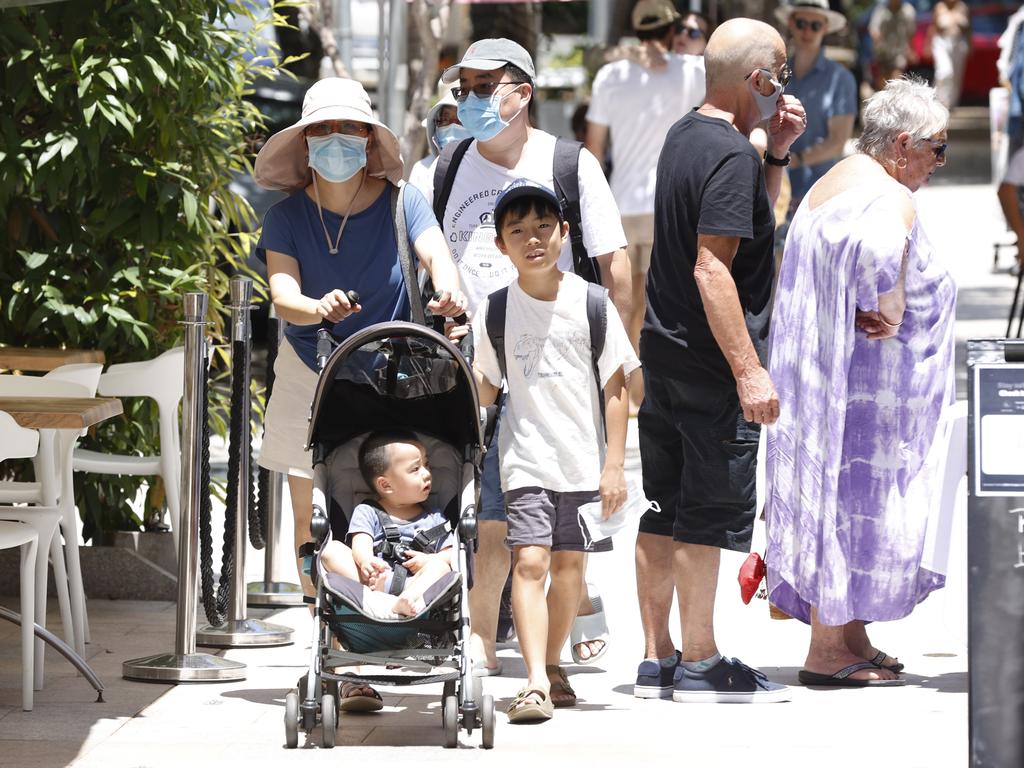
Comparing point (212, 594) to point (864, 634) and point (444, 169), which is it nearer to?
point (444, 169)

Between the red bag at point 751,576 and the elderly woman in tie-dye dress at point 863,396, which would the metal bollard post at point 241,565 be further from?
the elderly woman in tie-dye dress at point 863,396

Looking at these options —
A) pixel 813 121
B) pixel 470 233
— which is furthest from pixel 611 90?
pixel 470 233

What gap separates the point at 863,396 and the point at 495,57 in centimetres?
171

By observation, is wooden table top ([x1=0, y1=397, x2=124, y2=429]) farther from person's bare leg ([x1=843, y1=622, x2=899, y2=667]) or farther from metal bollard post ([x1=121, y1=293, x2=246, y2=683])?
person's bare leg ([x1=843, y1=622, x2=899, y2=667])

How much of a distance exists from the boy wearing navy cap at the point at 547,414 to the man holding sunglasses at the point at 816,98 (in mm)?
5819

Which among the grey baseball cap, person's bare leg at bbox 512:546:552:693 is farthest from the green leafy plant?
person's bare leg at bbox 512:546:552:693

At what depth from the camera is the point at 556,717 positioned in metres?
6.11

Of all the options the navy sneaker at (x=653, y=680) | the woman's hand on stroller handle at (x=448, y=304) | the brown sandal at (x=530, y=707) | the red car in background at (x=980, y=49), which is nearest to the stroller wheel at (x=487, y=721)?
the brown sandal at (x=530, y=707)

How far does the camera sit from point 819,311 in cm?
645

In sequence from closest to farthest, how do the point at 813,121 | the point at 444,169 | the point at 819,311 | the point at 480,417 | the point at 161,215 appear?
the point at 480,417 → the point at 819,311 → the point at 444,169 → the point at 161,215 → the point at 813,121

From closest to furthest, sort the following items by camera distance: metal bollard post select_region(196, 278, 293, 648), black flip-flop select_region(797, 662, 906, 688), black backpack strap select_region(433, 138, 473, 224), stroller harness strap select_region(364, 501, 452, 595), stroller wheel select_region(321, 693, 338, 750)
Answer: stroller wheel select_region(321, 693, 338, 750) < stroller harness strap select_region(364, 501, 452, 595) < black flip-flop select_region(797, 662, 906, 688) < black backpack strap select_region(433, 138, 473, 224) < metal bollard post select_region(196, 278, 293, 648)

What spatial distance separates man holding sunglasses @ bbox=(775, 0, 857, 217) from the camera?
11672 millimetres

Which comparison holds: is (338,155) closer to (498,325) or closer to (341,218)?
(341,218)

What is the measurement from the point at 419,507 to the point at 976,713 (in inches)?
78.4
